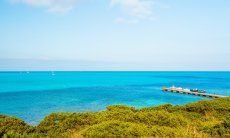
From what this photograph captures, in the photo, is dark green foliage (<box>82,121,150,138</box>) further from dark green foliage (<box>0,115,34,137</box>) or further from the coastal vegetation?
dark green foliage (<box>0,115,34,137</box>)

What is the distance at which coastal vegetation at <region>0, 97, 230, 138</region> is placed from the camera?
13.4 meters

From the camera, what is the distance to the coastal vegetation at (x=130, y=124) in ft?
44.0

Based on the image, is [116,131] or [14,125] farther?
[14,125]

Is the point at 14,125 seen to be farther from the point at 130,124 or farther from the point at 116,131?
the point at 130,124

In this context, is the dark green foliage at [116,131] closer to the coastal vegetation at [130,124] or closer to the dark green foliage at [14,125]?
the coastal vegetation at [130,124]

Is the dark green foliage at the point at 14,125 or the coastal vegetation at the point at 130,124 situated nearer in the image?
the coastal vegetation at the point at 130,124

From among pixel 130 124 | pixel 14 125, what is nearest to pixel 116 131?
pixel 130 124

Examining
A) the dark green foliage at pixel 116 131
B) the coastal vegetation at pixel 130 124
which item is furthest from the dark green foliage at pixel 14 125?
the dark green foliage at pixel 116 131

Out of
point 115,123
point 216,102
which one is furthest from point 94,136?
point 216,102

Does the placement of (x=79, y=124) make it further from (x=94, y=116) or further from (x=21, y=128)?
(x=21, y=128)

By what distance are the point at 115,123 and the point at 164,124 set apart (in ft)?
13.9

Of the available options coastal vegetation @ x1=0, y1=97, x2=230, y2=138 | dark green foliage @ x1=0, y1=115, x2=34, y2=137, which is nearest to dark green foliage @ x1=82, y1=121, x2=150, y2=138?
coastal vegetation @ x1=0, y1=97, x2=230, y2=138

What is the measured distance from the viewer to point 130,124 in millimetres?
14422

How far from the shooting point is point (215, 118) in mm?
23141
